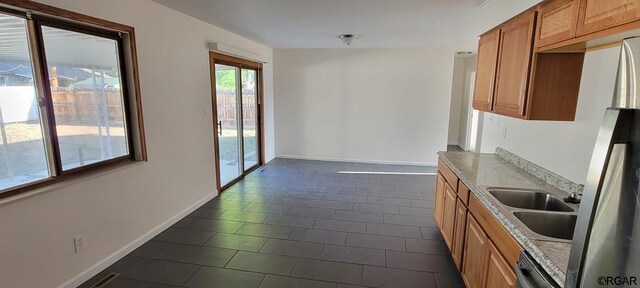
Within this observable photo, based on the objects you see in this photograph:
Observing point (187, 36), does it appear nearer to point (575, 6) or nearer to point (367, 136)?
point (575, 6)

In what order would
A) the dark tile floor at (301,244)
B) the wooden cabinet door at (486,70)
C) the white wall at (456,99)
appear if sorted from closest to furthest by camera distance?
the dark tile floor at (301,244)
the wooden cabinet door at (486,70)
the white wall at (456,99)

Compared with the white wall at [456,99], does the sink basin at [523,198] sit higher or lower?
lower

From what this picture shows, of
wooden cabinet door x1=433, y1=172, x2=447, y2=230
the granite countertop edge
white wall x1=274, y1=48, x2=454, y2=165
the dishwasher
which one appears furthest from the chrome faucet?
white wall x1=274, y1=48, x2=454, y2=165

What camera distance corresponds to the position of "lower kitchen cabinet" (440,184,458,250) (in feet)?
8.92

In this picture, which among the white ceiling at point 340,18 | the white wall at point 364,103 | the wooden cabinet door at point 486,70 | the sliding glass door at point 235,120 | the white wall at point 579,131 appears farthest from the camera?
the white wall at point 364,103

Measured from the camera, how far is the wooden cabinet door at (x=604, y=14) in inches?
47.9

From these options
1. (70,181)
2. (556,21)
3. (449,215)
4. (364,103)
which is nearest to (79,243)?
(70,181)

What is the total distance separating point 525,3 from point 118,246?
13.5ft

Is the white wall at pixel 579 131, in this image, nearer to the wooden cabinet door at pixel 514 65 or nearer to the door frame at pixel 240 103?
the wooden cabinet door at pixel 514 65

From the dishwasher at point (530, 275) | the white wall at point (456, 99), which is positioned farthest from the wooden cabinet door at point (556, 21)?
the white wall at point (456, 99)

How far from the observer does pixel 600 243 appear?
83cm

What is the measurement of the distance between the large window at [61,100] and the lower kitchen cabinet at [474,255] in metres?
3.04

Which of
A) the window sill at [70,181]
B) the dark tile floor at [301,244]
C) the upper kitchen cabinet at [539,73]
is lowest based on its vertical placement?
the dark tile floor at [301,244]

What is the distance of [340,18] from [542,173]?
2580mm
